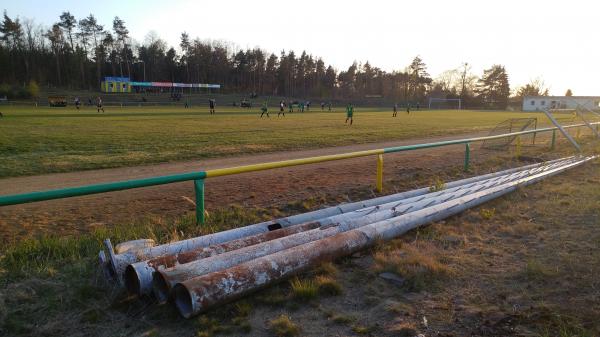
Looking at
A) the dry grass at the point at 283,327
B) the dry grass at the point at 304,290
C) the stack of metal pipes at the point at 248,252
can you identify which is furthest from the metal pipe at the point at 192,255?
the dry grass at the point at 283,327

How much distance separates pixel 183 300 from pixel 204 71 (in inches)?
4320

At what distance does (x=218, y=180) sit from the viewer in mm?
10242

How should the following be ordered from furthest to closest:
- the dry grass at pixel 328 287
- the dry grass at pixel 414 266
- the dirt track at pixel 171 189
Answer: the dirt track at pixel 171 189
the dry grass at pixel 414 266
the dry grass at pixel 328 287

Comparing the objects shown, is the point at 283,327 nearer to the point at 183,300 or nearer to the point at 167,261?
the point at 183,300

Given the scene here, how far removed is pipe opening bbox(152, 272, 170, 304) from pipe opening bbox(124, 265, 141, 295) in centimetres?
21

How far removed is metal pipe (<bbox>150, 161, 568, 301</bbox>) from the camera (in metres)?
3.52

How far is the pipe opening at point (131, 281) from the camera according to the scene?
12.0 feet

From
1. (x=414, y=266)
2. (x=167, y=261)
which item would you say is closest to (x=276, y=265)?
(x=167, y=261)

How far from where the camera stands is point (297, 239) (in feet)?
15.0

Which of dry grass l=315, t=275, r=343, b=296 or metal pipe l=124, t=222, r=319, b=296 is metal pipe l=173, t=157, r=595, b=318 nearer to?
dry grass l=315, t=275, r=343, b=296

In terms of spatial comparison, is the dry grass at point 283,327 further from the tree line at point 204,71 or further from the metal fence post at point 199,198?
the tree line at point 204,71

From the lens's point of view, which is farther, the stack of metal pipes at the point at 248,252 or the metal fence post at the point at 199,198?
the metal fence post at the point at 199,198

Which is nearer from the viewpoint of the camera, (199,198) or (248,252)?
(248,252)

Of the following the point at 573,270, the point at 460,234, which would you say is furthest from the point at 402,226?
the point at 573,270
